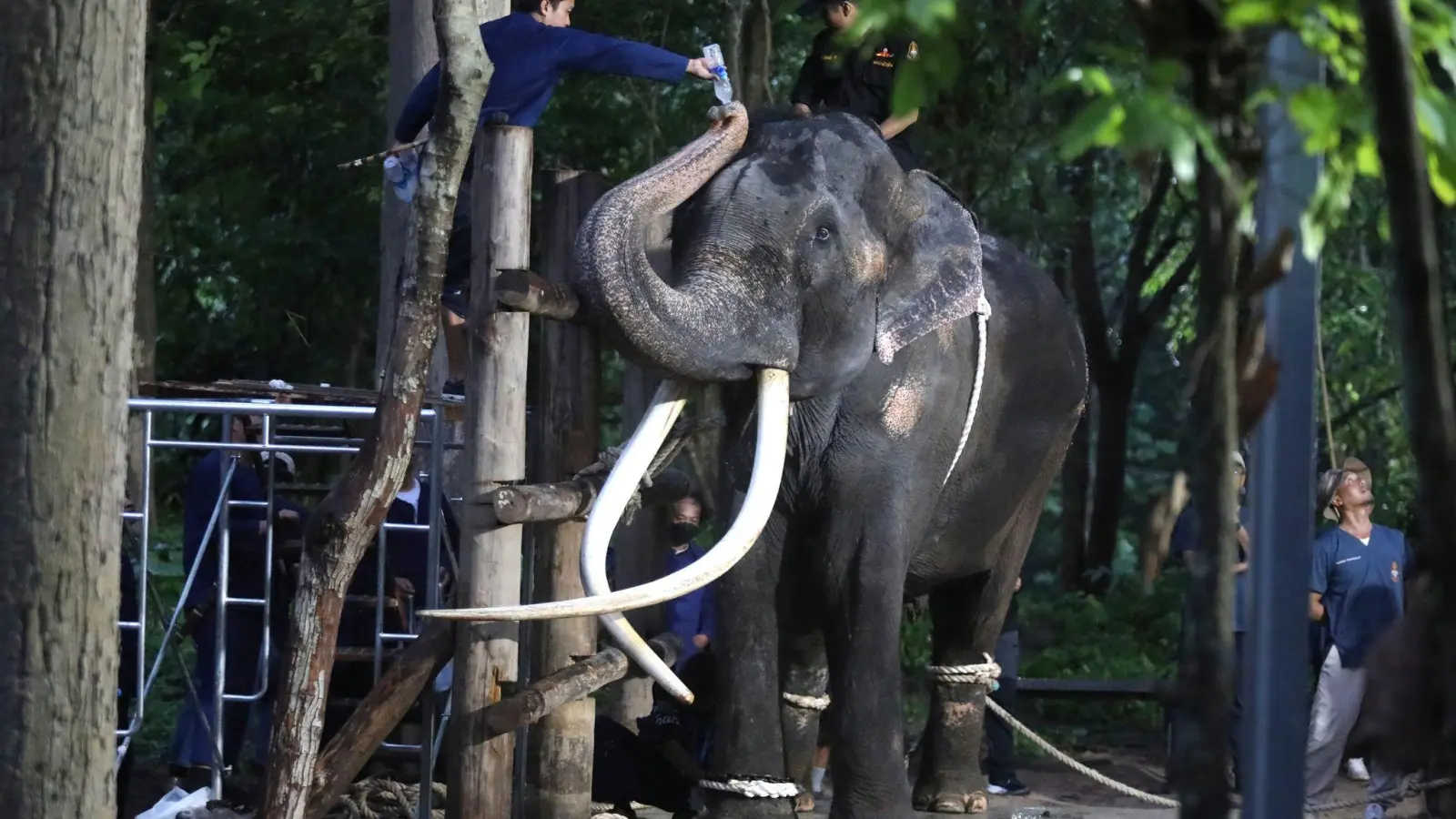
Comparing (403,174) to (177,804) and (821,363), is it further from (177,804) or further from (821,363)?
(177,804)

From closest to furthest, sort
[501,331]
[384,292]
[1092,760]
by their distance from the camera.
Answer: [501,331] < [384,292] < [1092,760]

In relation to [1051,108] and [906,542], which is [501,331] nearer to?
[906,542]

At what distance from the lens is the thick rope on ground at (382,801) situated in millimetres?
6852

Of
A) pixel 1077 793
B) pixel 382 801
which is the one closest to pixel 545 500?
pixel 382 801

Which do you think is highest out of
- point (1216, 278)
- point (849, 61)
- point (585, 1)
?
point (585, 1)

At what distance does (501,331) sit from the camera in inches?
237

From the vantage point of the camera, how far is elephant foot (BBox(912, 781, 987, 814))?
7574 millimetres

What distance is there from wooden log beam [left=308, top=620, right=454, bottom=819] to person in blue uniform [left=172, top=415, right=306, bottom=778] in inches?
59.4

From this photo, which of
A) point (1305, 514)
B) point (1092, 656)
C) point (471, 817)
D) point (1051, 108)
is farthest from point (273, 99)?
point (1305, 514)

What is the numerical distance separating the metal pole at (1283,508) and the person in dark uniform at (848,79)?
4568 mm

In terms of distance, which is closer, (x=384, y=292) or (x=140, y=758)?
(x=384, y=292)

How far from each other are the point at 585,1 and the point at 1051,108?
299 centimetres

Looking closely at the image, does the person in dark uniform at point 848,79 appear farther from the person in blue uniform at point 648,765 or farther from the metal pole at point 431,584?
the person in blue uniform at point 648,765

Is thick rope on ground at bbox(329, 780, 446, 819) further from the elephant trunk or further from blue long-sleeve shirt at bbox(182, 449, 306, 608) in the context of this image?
the elephant trunk
